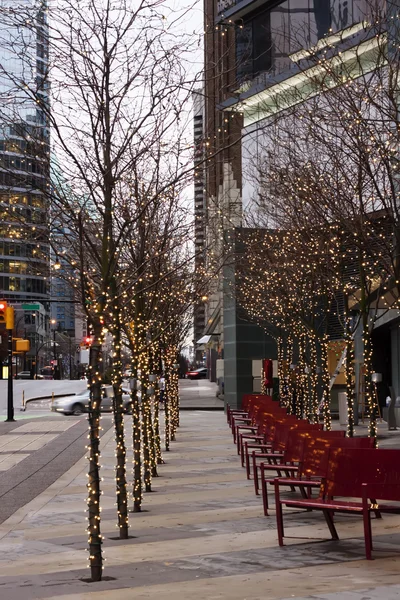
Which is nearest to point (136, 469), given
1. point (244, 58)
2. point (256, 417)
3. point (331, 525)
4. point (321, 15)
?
point (331, 525)

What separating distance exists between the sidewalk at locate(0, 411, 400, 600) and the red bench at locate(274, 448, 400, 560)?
1.38 feet

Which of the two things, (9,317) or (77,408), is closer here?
(9,317)

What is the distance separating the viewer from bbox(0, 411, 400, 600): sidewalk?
336 inches

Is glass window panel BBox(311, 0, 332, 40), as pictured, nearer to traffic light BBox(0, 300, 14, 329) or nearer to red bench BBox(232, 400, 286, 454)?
traffic light BBox(0, 300, 14, 329)

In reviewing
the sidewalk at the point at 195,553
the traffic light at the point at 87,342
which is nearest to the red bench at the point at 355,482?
the sidewalk at the point at 195,553

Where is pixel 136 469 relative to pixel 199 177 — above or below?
below

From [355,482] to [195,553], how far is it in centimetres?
201

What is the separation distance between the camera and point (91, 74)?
1349 centimetres

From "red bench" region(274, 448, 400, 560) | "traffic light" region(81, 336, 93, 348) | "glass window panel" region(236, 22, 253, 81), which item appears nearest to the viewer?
"red bench" region(274, 448, 400, 560)

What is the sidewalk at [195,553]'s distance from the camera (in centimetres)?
852

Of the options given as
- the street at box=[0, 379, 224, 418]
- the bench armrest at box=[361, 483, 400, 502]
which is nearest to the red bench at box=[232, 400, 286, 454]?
the bench armrest at box=[361, 483, 400, 502]

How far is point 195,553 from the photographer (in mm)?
10625

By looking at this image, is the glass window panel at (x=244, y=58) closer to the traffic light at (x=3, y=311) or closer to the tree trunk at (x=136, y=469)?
the tree trunk at (x=136, y=469)

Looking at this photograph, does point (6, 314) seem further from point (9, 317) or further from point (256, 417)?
point (256, 417)
